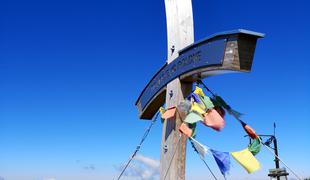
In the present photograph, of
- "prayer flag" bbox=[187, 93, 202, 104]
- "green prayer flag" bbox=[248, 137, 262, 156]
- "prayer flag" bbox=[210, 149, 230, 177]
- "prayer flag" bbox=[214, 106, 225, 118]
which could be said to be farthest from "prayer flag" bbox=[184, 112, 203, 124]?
"green prayer flag" bbox=[248, 137, 262, 156]

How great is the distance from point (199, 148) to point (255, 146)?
0.55 m

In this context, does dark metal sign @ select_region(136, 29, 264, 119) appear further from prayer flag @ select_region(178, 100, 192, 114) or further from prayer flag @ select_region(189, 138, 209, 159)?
prayer flag @ select_region(189, 138, 209, 159)

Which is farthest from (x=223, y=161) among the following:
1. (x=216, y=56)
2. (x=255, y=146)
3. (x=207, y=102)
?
(x=216, y=56)

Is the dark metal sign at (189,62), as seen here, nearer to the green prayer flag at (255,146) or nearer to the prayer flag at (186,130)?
the prayer flag at (186,130)

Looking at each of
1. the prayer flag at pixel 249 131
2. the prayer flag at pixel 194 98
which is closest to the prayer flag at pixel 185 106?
the prayer flag at pixel 194 98

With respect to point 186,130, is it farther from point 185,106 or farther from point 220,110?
point 220,110

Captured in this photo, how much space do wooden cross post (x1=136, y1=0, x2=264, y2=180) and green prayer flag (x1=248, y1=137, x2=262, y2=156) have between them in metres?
0.69

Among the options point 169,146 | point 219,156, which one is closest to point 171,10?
point 169,146

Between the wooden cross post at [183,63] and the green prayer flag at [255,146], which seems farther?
the green prayer flag at [255,146]

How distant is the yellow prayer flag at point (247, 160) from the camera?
375cm

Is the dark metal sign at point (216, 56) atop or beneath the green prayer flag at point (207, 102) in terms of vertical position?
atop

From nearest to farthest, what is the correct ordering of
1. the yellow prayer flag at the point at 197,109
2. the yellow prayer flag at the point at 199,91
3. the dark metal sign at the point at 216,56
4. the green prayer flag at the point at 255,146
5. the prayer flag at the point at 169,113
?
the dark metal sign at the point at 216,56, the green prayer flag at the point at 255,146, the yellow prayer flag at the point at 197,109, the yellow prayer flag at the point at 199,91, the prayer flag at the point at 169,113

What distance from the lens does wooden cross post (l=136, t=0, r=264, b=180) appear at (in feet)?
11.7

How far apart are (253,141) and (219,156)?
1.45 ft
